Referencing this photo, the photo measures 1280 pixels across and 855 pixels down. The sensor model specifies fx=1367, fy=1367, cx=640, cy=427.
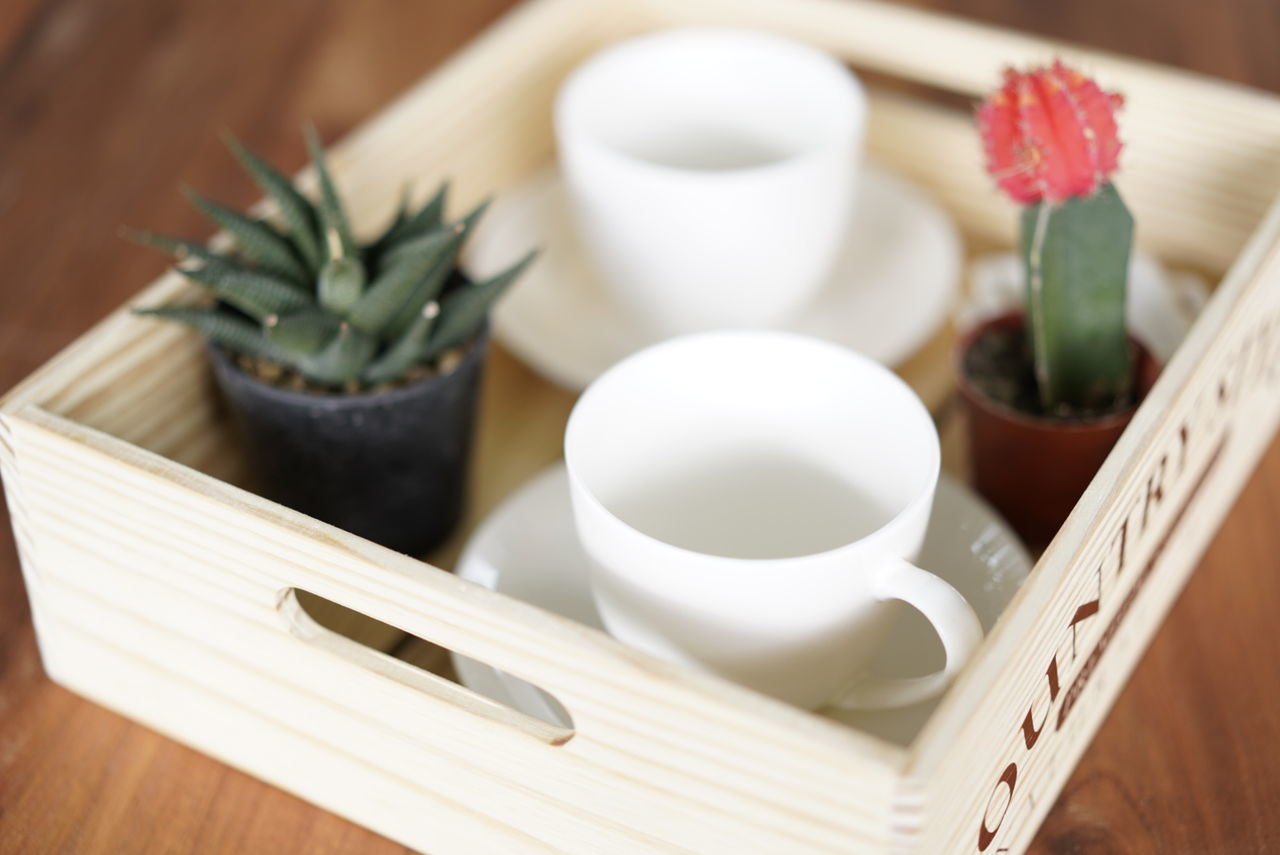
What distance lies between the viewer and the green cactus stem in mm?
519

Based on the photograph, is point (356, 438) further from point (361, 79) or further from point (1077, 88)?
point (361, 79)

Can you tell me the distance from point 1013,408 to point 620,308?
0.19 m

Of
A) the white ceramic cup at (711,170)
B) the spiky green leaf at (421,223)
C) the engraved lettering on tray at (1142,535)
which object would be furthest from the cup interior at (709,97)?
the engraved lettering on tray at (1142,535)

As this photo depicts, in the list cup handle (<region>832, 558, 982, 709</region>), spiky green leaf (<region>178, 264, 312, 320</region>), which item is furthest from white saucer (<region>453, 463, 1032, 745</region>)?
spiky green leaf (<region>178, 264, 312, 320</region>)

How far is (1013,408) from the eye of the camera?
0.57 m

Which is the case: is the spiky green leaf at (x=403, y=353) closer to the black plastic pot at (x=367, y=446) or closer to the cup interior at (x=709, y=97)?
the black plastic pot at (x=367, y=446)

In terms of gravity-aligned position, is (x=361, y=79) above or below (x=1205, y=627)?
above

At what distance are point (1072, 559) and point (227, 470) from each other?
1.14ft

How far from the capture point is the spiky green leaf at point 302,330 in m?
0.49

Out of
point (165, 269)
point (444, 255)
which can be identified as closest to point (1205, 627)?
point (444, 255)

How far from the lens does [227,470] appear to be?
574 mm

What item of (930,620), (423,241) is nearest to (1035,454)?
(930,620)

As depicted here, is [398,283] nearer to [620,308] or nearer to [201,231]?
[620,308]

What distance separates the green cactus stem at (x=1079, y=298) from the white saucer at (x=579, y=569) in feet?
0.23
